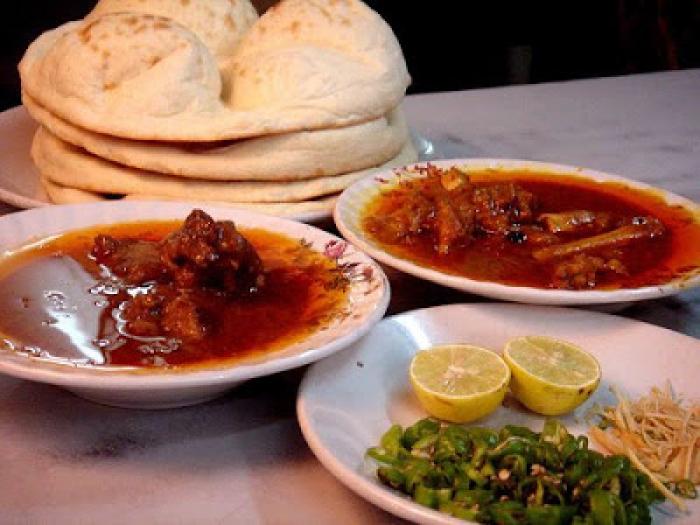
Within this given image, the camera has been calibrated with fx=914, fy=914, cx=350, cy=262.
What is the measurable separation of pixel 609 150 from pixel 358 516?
91.8 inches

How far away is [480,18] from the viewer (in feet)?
21.6

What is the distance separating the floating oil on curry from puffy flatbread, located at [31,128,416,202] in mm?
264

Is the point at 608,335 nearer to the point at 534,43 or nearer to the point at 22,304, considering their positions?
the point at 22,304

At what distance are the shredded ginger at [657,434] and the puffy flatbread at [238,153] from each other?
3.44 ft

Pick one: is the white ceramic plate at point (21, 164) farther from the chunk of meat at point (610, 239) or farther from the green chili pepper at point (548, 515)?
the green chili pepper at point (548, 515)

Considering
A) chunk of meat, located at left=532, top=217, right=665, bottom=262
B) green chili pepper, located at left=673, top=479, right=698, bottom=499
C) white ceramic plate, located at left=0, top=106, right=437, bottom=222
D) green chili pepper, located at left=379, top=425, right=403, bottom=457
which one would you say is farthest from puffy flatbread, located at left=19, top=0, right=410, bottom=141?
green chili pepper, located at left=673, top=479, right=698, bottom=499

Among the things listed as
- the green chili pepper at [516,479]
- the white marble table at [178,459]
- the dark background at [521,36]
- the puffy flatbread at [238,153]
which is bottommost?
the dark background at [521,36]

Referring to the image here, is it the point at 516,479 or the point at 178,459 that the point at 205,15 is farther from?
the point at 516,479

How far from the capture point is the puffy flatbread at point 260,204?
7.84ft

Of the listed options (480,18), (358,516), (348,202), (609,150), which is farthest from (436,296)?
(480,18)

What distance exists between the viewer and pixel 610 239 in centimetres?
230

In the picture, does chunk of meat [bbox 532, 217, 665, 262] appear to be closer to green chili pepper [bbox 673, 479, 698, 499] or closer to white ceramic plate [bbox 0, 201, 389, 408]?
white ceramic plate [bbox 0, 201, 389, 408]

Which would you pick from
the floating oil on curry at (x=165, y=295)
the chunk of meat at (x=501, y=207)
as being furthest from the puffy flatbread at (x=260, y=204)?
the chunk of meat at (x=501, y=207)

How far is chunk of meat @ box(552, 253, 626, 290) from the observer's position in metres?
2.03
